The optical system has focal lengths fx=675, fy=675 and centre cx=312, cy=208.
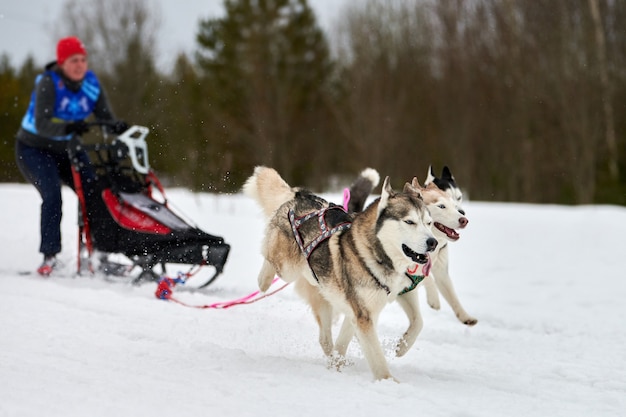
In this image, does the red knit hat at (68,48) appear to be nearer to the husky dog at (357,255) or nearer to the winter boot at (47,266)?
the winter boot at (47,266)

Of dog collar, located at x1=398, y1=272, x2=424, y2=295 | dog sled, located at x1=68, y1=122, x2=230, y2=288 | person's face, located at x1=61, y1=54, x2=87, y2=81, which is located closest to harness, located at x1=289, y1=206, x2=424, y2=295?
dog collar, located at x1=398, y1=272, x2=424, y2=295

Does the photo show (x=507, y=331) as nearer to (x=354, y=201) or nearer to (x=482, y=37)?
(x=354, y=201)

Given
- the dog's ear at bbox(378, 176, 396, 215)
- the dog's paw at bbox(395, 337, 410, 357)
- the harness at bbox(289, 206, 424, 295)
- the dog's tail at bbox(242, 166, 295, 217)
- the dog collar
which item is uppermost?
the dog's ear at bbox(378, 176, 396, 215)

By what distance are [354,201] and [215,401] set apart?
7.81ft

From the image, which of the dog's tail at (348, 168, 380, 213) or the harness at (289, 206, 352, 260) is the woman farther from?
the harness at (289, 206, 352, 260)

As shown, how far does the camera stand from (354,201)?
16.1 feet

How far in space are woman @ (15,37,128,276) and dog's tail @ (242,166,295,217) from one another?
1913 mm

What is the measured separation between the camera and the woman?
5.90 meters

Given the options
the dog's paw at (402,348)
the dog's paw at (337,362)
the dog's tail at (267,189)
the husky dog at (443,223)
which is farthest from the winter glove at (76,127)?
the dog's paw at (402,348)

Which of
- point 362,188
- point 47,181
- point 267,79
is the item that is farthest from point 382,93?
point 362,188

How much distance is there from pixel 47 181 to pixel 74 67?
1047mm

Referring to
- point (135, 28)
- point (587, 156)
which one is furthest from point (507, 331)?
point (135, 28)

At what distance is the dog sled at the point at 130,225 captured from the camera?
5402 millimetres

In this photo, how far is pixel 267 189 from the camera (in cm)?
469
